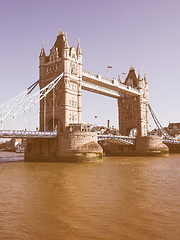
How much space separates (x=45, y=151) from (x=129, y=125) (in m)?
36.0

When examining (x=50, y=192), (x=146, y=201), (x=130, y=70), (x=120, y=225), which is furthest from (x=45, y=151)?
Answer: (x=130, y=70)

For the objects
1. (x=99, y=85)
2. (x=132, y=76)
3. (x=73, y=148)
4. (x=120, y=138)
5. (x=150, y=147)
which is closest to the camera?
(x=73, y=148)

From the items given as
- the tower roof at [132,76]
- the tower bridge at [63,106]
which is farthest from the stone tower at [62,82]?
the tower roof at [132,76]

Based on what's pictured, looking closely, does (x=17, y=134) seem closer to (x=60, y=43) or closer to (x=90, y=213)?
(x=60, y=43)

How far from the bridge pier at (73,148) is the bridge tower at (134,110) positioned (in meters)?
33.2

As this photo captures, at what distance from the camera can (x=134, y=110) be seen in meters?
71.5

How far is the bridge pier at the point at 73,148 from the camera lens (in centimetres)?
3747

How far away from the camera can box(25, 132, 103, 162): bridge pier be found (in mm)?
37469

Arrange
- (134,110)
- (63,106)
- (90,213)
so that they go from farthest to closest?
1. (134,110)
2. (63,106)
3. (90,213)

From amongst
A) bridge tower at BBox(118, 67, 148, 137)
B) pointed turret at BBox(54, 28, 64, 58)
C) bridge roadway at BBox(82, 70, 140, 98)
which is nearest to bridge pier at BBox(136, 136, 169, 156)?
bridge tower at BBox(118, 67, 148, 137)

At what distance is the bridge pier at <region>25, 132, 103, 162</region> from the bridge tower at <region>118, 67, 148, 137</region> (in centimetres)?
3320

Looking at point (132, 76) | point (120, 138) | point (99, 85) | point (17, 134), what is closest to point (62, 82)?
point (99, 85)

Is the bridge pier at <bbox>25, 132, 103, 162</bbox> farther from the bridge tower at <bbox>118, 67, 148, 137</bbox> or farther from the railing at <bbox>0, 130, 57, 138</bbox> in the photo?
the bridge tower at <bbox>118, 67, 148, 137</bbox>

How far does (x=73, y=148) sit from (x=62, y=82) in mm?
15264
